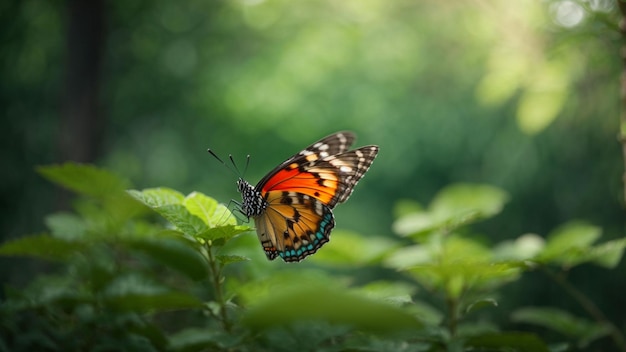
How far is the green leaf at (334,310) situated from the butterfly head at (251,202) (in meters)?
1.12

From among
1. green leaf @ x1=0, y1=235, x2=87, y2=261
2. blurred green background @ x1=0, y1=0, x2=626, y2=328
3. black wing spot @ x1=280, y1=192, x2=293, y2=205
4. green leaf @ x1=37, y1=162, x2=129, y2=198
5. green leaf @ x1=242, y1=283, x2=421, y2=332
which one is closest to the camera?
green leaf @ x1=242, y1=283, x2=421, y2=332

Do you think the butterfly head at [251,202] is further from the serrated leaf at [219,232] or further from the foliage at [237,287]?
the serrated leaf at [219,232]

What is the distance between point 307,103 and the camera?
4.82 meters

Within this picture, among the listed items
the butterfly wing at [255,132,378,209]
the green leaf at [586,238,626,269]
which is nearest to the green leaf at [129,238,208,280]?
the butterfly wing at [255,132,378,209]

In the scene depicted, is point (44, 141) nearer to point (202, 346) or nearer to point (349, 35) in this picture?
point (349, 35)

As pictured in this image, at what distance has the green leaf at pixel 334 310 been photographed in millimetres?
607

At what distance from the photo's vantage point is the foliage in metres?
0.86

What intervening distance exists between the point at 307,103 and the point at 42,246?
374 centimetres

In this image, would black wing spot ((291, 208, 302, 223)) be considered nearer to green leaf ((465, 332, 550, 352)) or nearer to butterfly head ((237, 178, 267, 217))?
butterfly head ((237, 178, 267, 217))

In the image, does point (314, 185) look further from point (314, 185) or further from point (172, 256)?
point (172, 256)

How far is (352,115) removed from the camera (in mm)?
4773

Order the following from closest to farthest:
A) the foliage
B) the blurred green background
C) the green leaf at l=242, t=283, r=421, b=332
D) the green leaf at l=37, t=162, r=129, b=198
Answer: the green leaf at l=242, t=283, r=421, b=332, the foliage, the green leaf at l=37, t=162, r=129, b=198, the blurred green background

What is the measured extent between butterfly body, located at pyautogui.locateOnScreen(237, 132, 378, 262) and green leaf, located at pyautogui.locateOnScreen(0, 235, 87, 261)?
54cm

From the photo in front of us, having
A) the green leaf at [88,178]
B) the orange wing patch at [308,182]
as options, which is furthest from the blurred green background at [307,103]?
the green leaf at [88,178]
